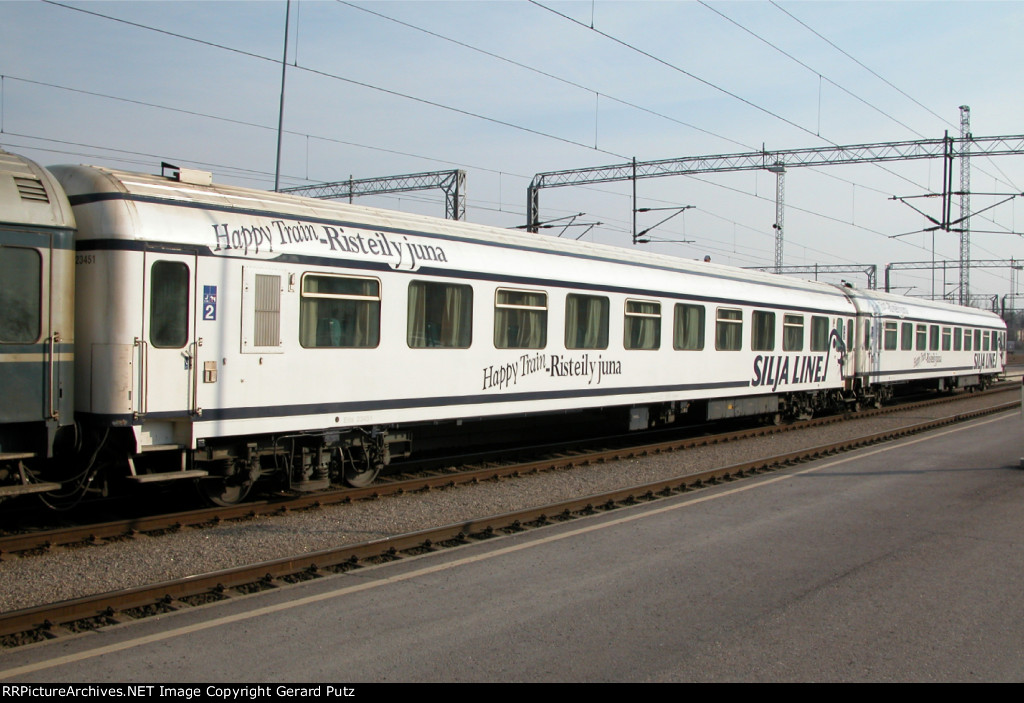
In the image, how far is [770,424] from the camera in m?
19.5

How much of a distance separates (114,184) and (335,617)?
15.4ft

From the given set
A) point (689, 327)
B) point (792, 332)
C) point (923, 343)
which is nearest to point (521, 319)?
point (689, 327)

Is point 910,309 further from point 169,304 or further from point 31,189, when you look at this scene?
point 31,189

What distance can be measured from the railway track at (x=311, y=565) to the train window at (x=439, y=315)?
1.82 meters

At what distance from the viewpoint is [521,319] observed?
11766 mm

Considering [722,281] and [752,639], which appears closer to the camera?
[752,639]

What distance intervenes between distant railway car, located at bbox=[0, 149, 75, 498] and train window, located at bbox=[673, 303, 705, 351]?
399 inches

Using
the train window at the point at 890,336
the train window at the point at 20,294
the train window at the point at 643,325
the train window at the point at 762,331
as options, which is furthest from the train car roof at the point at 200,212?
the train window at the point at 890,336

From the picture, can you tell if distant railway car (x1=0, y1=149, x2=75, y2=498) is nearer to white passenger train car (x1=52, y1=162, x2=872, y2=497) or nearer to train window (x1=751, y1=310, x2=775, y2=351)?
white passenger train car (x1=52, y1=162, x2=872, y2=497)

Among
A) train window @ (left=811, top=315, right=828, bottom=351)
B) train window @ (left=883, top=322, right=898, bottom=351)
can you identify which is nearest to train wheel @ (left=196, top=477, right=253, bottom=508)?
train window @ (left=811, top=315, right=828, bottom=351)

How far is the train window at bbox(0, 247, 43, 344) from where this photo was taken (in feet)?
23.3

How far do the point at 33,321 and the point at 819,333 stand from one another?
1722cm
